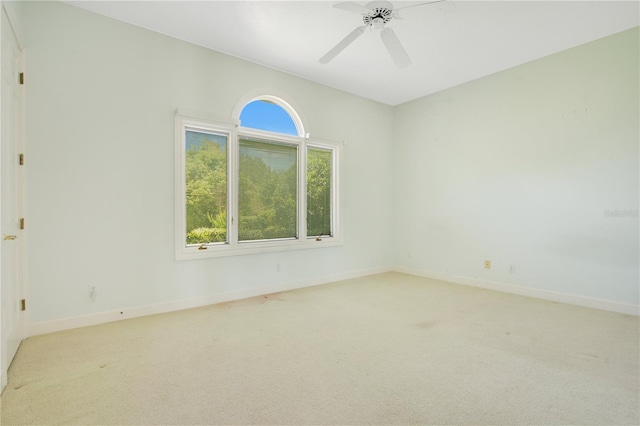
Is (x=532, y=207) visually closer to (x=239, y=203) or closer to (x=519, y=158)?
(x=519, y=158)

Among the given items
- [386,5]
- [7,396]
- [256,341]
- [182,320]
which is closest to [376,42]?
[386,5]

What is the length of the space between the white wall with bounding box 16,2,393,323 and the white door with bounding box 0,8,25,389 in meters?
0.13

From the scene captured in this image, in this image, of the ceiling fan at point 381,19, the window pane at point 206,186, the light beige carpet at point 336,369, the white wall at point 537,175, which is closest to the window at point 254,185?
the window pane at point 206,186

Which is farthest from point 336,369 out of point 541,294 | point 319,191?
point 541,294

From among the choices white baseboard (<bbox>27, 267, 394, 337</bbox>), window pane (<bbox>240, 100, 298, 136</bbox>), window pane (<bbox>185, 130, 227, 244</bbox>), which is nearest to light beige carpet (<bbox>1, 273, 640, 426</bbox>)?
white baseboard (<bbox>27, 267, 394, 337</bbox>)

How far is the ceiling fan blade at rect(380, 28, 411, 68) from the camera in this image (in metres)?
2.75

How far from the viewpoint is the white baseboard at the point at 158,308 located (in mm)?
2846

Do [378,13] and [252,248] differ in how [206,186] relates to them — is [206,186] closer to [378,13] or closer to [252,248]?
[252,248]

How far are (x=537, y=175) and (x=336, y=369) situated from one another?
3.69m

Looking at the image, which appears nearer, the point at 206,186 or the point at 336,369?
the point at 336,369

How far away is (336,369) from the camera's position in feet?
7.20

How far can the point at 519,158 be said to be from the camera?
4.22 metres

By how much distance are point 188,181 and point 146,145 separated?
58 centimetres

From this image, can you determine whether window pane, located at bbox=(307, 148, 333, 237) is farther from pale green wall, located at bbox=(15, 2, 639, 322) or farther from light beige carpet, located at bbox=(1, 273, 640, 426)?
light beige carpet, located at bbox=(1, 273, 640, 426)
